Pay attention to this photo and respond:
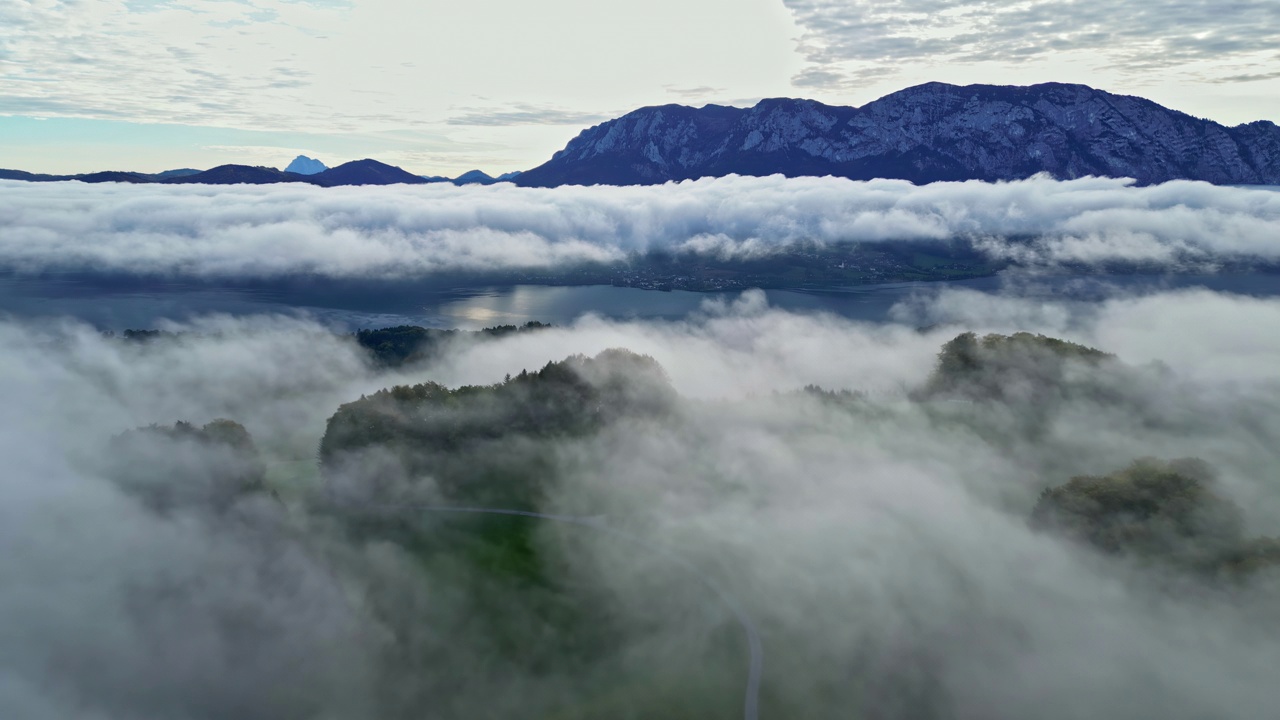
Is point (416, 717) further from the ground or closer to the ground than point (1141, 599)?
closer to the ground

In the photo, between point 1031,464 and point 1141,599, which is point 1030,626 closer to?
point 1141,599

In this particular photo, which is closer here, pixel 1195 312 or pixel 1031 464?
pixel 1031 464

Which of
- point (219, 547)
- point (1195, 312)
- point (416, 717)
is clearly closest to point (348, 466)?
point (219, 547)

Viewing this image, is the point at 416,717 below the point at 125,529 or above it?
below

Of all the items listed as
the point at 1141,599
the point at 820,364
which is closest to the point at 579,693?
the point at 1141,599

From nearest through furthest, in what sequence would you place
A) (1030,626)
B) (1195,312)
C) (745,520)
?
(1030,626) < (745,520) < (1195,312)

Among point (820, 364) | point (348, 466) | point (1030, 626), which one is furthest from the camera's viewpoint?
point (820, 364)

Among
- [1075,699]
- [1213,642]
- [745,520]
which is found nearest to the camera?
[1075,699]

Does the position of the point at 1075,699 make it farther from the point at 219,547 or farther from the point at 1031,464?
the point at 219,547

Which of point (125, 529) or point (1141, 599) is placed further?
point (125, 529)
